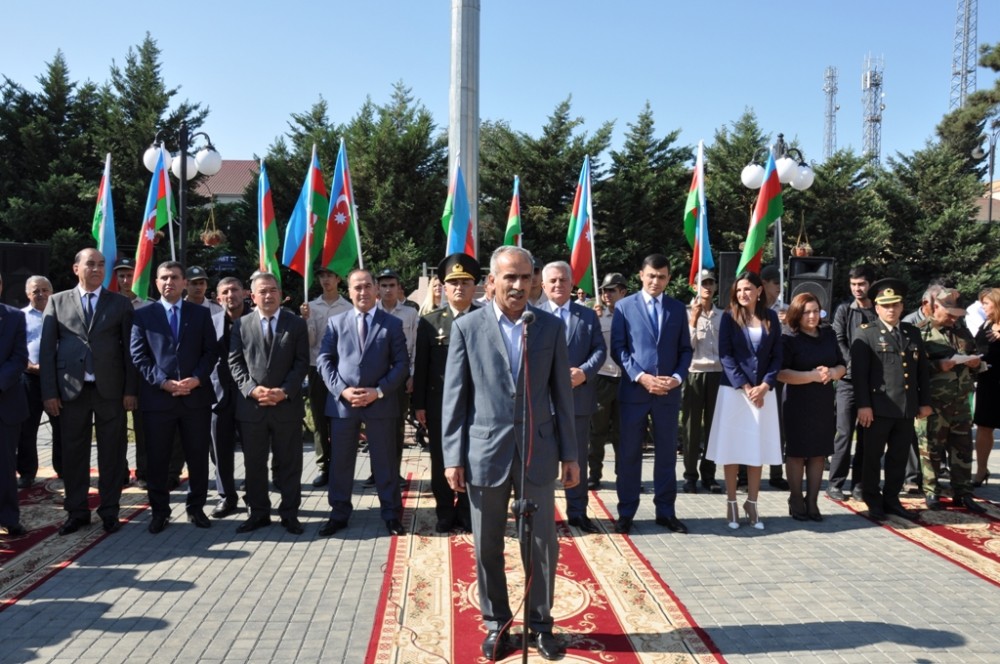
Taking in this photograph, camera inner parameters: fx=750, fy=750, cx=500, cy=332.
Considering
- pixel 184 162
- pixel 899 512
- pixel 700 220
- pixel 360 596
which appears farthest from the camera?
pixel 184 162

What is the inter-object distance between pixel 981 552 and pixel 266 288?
5801 mm

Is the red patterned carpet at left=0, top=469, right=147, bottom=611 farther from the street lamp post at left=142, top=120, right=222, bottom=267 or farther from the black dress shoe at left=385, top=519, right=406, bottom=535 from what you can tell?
the street lamp post at left=142, top=120, right=222, bottom=267

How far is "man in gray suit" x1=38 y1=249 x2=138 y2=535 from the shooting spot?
5.82 meters

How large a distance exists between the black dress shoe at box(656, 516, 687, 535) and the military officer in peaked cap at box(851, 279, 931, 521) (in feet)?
5.91

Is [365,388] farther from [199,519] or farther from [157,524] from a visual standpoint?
[157,524]

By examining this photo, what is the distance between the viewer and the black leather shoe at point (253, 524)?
5941mm

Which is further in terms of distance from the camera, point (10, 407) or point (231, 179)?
point (231, 179)

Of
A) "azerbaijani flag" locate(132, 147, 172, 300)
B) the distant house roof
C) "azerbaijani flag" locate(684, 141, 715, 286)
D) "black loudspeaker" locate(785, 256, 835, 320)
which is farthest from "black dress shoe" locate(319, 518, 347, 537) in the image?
the distant house roof

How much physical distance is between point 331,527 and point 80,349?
7.81ft

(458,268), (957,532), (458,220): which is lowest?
(957,532)

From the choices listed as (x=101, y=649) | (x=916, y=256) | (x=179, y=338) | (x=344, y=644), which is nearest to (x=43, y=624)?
(x=101, y=649)

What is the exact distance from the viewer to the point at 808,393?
634cm

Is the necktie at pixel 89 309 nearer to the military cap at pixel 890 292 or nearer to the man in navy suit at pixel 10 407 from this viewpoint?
the man in navy suit at pixel 10 407

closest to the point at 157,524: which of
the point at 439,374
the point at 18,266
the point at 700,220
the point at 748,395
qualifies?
the point at 439,374
